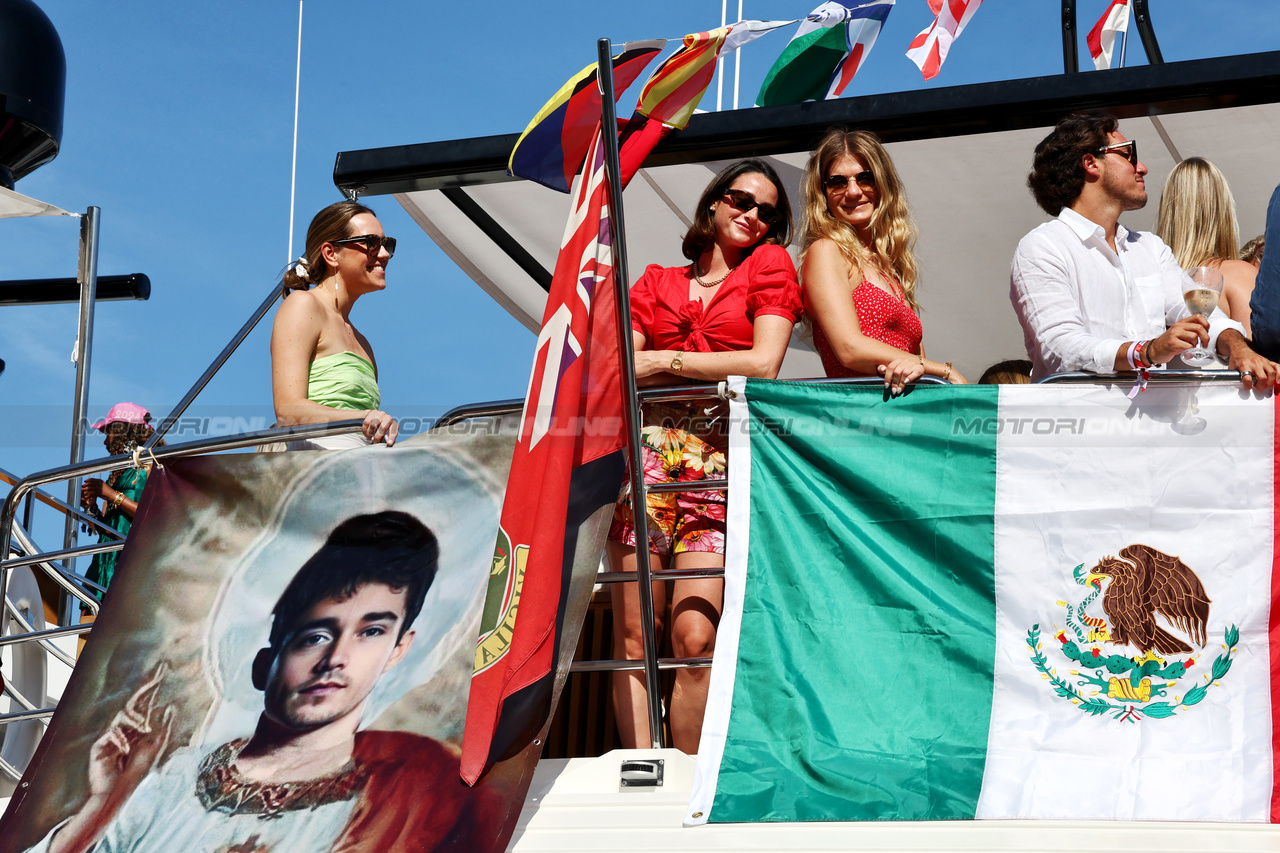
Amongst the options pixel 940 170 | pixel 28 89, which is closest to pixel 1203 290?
pixel 940 170

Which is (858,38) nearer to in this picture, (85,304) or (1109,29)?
(1109,29)

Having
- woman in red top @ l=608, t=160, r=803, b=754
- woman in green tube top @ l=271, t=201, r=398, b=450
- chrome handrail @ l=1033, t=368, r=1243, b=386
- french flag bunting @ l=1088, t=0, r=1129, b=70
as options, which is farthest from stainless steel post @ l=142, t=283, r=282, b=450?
french flag bunting @ l=1088, t=0, r=1129, b=70

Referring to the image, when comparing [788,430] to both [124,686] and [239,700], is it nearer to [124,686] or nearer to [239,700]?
[239,700]

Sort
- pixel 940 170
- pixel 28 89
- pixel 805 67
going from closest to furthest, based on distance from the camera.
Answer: pixel 940 170, pixel 805 67, pixel 28 89

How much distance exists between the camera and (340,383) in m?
4.60

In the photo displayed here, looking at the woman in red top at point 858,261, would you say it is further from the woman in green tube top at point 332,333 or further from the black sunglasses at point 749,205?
the woman in green tube top at point 332,333

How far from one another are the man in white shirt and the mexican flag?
160mm

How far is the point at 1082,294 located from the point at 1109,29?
313cm

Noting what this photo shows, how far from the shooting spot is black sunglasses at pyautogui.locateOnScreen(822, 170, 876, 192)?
4305 mm

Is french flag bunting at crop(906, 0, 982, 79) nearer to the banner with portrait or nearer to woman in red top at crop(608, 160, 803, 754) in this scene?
woman in red top at crop(608, 160, 803, 754)

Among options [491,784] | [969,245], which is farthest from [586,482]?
[969,245]

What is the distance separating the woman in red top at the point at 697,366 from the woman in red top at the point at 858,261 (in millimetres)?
122

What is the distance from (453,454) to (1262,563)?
2419 mm

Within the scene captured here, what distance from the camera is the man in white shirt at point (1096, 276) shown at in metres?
3.80
